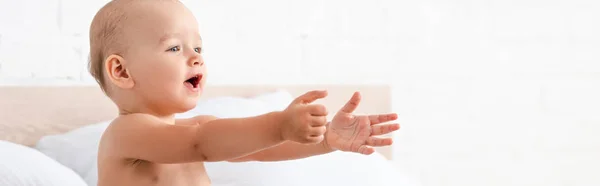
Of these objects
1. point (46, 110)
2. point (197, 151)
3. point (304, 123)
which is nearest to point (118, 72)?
point (197, 151)

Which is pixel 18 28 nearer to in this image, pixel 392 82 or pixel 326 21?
pixel 326 21

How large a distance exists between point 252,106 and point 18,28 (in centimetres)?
55

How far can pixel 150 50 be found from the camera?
3.64 feet

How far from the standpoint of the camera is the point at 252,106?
6.35ft

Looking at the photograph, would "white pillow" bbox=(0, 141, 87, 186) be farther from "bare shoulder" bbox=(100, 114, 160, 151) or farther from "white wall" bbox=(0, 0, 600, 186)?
"white wall" bbox=(0, 0, 600, 186)

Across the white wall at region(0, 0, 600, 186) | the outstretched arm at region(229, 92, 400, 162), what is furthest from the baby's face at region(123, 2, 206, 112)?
the white wall at region(0, 0, 600, 186)

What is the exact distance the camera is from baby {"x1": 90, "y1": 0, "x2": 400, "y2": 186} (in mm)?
1019

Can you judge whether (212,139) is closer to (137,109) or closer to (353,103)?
(137,109)

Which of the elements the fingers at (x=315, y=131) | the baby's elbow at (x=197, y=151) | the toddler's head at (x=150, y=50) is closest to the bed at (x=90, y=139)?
the toddler's head at (x=150, y=50)

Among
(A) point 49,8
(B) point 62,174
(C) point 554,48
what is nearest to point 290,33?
(A) point 49,8

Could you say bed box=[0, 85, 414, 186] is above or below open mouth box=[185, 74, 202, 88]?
below

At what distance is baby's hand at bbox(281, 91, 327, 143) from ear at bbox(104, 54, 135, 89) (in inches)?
9.5

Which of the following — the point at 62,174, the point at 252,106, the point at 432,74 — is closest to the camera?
the point at 62,174

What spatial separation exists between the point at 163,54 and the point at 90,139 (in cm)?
71
